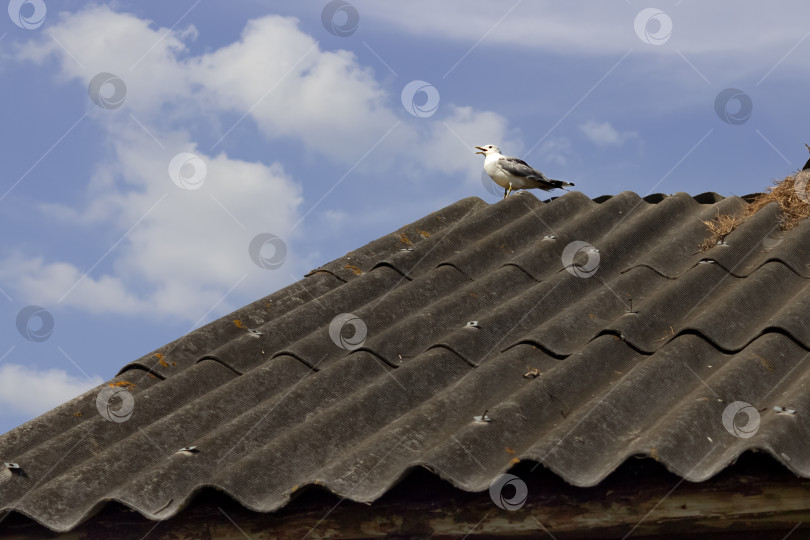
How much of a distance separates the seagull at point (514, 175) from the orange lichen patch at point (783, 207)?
1.86m

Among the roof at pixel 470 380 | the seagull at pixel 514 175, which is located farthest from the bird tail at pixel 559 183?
the roof at pixel 470 380

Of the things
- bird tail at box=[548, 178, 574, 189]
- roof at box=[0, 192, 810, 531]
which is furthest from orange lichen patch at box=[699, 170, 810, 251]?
bird tail at box=[548, 178, 574, 189]

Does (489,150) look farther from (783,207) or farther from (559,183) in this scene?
(783,207)

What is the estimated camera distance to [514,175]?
283 inches

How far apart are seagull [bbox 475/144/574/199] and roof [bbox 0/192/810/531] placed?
1.62 meters

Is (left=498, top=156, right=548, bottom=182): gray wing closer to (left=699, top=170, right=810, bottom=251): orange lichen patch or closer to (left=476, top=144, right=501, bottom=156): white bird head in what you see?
(left=476, top=144, right=501, bottom=156): white bird head

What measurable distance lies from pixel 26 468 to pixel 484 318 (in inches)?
82.7

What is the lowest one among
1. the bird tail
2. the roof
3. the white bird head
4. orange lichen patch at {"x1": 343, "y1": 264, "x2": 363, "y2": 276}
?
the roof

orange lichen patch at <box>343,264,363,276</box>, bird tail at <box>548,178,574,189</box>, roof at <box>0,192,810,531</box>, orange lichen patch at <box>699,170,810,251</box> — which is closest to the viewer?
roof at <box>0,192,810,531</box>

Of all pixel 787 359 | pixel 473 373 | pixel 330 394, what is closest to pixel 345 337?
pixel 330 394

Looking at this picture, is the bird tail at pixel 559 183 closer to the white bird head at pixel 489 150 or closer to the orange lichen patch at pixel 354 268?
the white bird head at pixel 489 150

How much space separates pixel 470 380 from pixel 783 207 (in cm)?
263

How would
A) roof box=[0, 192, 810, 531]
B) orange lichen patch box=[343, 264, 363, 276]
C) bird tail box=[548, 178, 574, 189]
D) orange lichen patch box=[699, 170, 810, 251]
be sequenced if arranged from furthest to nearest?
bird tail box=[548, 178, 574, 189]
orange lichen patch box=[343, 264, 363, 276]
orange lichen patch box=[699, 170, 810, 251]
roof box=[0, 192, 810, 531]

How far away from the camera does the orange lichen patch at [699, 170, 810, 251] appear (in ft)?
16.0
